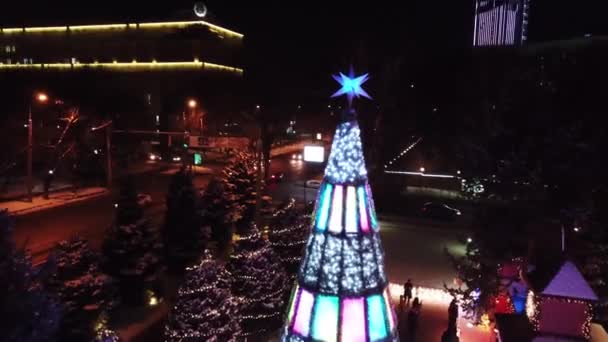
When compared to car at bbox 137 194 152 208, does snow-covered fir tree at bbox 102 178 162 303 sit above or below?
below

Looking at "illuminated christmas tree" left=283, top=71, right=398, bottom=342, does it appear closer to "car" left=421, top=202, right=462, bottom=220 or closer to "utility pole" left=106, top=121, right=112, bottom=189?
"car" left=421, top=202, right=462, bottom=220

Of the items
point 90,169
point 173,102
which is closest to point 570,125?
point 90,169

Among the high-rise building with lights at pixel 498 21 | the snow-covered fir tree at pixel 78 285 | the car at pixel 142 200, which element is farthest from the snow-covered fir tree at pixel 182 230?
the high-rise building with lights at pixel 498 21

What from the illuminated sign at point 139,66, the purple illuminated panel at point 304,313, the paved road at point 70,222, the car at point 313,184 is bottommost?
the paved road at point 70,222

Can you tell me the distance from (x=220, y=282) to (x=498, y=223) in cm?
657

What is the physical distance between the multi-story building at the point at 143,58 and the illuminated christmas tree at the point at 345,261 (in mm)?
44238

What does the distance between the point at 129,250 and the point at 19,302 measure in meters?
7.73

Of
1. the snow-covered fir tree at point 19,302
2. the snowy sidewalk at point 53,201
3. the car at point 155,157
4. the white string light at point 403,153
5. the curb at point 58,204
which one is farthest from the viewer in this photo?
the car at point 155,157

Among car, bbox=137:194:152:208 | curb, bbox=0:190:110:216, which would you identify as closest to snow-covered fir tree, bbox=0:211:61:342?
car, bbox=137:194:152:208

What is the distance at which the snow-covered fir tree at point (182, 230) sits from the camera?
15.7 metres

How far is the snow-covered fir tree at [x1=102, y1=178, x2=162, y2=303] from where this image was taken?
13.4 meters

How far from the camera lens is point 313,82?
40.8 m

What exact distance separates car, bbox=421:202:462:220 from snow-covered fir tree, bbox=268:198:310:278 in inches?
526

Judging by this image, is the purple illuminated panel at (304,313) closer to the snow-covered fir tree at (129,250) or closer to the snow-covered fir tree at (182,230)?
the snow-covered fir tree at (129,250)
